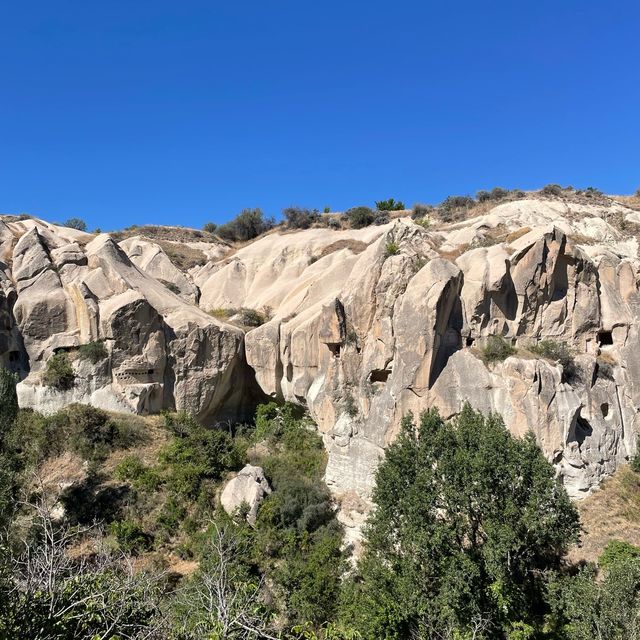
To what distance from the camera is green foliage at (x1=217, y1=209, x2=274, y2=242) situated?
135 feet

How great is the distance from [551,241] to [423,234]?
181 inches

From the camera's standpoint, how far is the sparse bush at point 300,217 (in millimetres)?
38000

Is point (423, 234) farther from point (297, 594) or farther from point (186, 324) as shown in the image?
point (297, 594)

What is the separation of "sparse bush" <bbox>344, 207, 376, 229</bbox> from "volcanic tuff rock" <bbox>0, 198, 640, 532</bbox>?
628 inches

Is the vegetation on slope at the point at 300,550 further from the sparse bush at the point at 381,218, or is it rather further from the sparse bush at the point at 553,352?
the sparse bush at the point at 381,218

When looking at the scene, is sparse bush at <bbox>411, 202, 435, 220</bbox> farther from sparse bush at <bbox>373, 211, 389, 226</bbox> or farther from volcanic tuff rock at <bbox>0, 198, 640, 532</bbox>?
volcanic tuff rock at <bbox>0, 198, 640, 532</bbox>

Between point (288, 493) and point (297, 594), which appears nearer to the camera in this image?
point (297, 594)

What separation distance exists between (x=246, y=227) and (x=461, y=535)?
34.4m

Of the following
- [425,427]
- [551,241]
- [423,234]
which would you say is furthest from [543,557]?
[423,234]

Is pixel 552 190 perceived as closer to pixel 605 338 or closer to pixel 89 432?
pixel 605 338

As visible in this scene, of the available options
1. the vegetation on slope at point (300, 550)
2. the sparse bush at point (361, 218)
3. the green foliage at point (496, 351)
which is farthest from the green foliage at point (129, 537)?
the sparse bush at point (361, 218)

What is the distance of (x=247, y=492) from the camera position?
49.6ft

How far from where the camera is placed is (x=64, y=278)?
20484mm

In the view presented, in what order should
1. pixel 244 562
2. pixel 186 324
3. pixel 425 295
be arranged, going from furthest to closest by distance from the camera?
1. pixel 186 324
2. pixel 425 295
3. pixel 244 562
